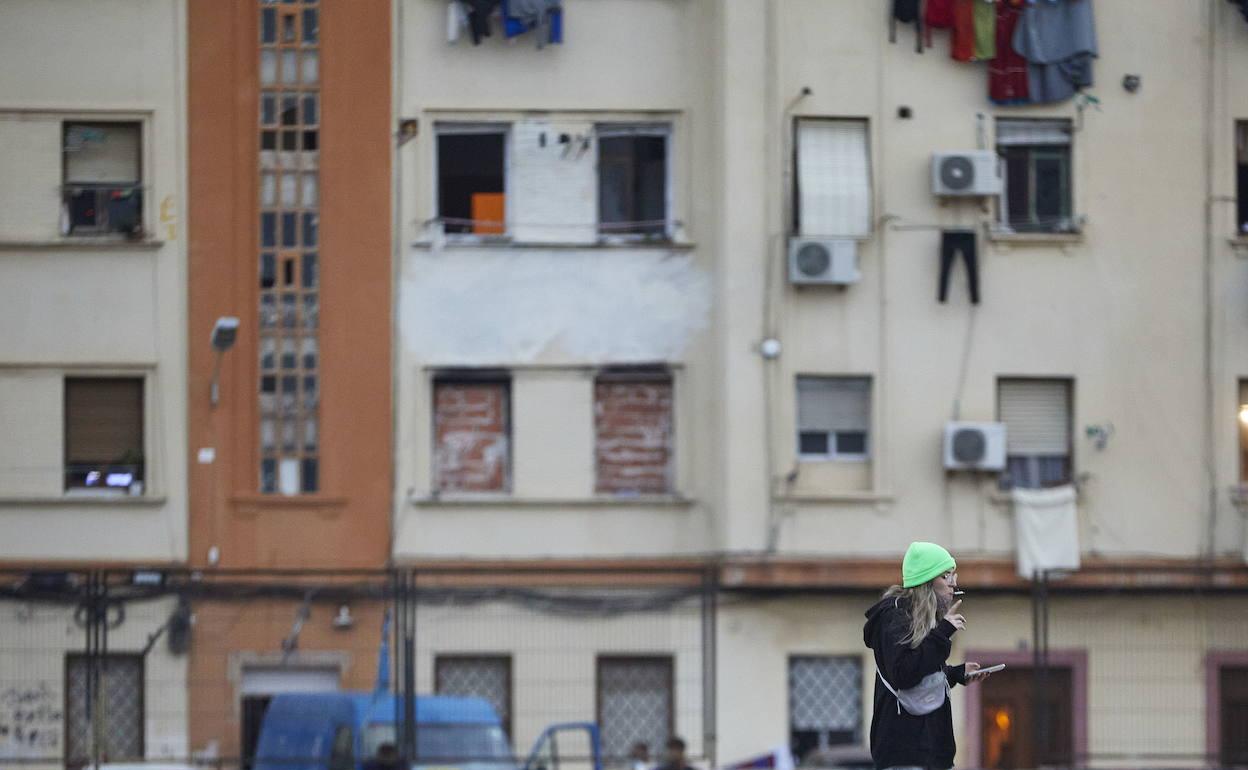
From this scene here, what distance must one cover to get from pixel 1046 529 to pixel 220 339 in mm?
8933

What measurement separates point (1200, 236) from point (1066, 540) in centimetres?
353

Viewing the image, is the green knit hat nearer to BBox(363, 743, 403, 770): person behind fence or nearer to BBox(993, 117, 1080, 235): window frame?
BBox(363, 743, 403, 770): person behind fence

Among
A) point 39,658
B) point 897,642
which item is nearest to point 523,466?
point 39,658

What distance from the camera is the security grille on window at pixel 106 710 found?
20.2 metres

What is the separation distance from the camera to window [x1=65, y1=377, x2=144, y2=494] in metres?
24.7

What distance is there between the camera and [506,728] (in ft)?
67.3

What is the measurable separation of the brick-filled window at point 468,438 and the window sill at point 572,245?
144 cm

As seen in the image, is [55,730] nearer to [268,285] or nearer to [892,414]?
[268,285]

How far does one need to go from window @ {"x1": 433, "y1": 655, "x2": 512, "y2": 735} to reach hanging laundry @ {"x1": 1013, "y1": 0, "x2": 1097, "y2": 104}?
838cm

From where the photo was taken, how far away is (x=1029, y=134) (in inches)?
968

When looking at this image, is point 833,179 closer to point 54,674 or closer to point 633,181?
point 633,181

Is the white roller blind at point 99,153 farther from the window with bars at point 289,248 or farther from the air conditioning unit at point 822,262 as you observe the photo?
the air conditioning unit at point 822,262

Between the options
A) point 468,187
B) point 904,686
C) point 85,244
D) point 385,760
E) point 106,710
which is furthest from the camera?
point 468,187

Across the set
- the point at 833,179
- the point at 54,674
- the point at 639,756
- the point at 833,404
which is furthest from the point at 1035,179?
the point at 54,674
